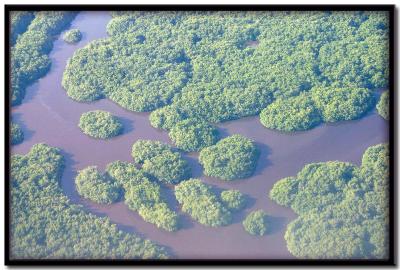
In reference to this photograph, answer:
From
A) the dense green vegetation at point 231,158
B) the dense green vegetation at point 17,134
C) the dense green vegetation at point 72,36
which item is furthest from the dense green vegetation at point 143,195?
the dense green vegetation at point 72,36

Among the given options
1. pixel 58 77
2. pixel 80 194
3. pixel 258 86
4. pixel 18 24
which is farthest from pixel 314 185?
pixel 18 24

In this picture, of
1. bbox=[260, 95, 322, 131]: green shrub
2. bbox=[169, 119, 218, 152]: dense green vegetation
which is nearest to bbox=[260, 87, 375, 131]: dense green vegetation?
bbox=[260, 95, 322, 131]: green shrub

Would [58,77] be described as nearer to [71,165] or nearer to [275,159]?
[71,165]

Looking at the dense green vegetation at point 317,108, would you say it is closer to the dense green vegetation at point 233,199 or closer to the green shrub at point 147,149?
the dense green vegetation at point 233,199

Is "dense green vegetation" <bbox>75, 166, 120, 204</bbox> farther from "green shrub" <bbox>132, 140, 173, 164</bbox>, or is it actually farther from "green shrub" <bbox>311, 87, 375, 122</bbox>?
"green shrub" <bbox>311, 87, 375, 122</bbox>

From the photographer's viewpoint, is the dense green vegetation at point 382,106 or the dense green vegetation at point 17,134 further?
the dense green vegetation at point 382,106

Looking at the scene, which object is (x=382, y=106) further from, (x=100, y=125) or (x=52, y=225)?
(x=52, y=225)

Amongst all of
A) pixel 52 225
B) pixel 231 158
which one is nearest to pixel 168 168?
pixel 231 158
